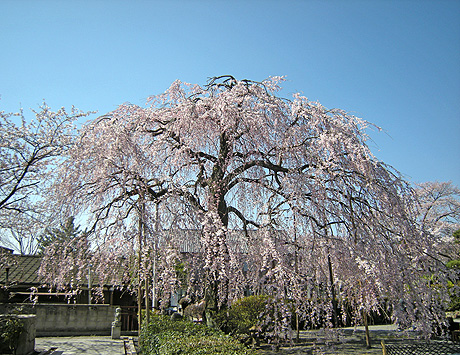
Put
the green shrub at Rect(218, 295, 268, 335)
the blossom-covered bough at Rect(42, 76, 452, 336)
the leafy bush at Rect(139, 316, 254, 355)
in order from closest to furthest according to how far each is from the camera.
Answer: the leafy bush at Rect(139, 316, 254, 355)
the blossom-covered bough at Rect(42, 76, 452, 336)
the green shrub at Rect(218, 295, 268, 335)

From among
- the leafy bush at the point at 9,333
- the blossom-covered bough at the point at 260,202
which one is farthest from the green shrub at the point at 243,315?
the leafy bush at the point at 9,333

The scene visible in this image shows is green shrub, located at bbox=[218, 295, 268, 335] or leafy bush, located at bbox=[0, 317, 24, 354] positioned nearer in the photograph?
leafy bush, located at bbox=[0, 317, 24, 354]

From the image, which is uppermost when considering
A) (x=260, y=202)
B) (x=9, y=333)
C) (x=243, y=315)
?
(x=260, y=202)

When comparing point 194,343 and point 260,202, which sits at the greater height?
point 260,202

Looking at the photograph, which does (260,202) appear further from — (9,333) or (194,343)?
(9,333)

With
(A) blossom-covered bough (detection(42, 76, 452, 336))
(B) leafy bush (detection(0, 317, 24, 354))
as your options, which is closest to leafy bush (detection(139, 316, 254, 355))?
(A) blossom-covered bough (detection(42, 76, 452, 336))

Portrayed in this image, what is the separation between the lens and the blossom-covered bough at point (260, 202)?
264 inches

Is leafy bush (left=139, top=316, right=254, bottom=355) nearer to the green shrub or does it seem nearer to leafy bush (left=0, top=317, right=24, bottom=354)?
the green shrub

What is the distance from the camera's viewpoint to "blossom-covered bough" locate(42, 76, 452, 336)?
670cm

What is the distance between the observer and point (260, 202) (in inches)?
311

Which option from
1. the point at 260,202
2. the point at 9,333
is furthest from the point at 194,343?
the point at 9,333

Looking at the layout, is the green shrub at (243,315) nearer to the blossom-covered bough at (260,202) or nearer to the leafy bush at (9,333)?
the blossom-covered bough at (260,202)

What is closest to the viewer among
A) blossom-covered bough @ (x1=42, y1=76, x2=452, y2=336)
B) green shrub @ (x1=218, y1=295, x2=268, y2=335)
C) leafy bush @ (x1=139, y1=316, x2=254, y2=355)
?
leafy bush @ (x1=139, y1=316, x2=254, y2=355)

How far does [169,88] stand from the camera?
869 cm
